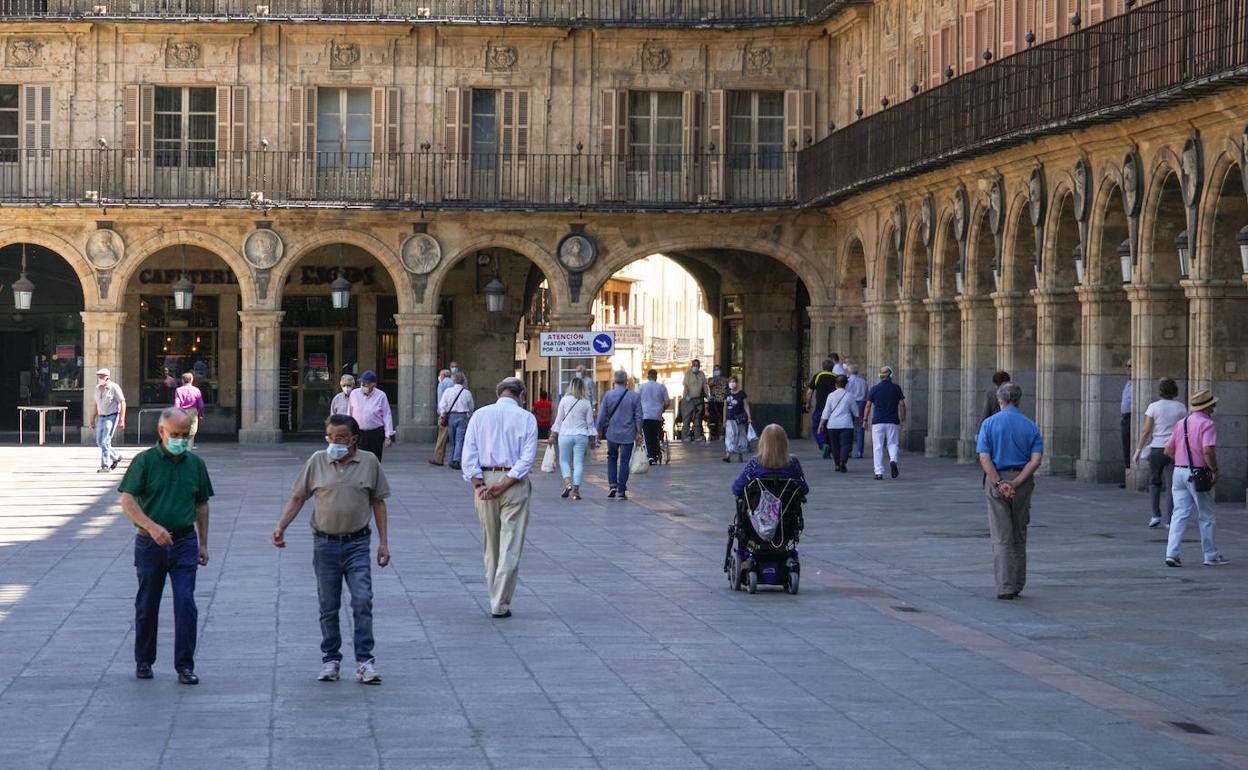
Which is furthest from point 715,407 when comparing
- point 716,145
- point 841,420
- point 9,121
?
point 9,121

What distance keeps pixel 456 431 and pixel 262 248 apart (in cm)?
1094

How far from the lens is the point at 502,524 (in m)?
14.7

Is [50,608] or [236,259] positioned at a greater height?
[236,259]

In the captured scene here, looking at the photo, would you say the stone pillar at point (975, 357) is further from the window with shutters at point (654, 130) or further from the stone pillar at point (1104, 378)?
the window with shutters at point (654, 130)

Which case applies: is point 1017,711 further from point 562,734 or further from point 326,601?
point 326,601

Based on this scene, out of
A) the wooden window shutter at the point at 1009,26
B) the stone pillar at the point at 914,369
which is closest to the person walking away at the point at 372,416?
the wooden window shutter at the point at 1009,26

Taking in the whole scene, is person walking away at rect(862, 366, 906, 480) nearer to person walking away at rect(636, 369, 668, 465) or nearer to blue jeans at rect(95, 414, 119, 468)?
person walking away at rect(636, 369, 668, 465)

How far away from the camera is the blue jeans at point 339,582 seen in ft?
38.1

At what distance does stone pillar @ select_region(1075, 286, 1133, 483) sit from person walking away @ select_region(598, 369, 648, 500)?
246 inches

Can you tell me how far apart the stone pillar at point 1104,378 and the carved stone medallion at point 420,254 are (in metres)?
16.8

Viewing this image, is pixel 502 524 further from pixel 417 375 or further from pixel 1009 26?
pixel 417 375

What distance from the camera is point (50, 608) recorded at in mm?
14797

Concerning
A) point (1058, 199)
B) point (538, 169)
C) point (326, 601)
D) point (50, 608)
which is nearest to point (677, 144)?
point (538, 169)

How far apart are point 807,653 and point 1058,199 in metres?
18.4
